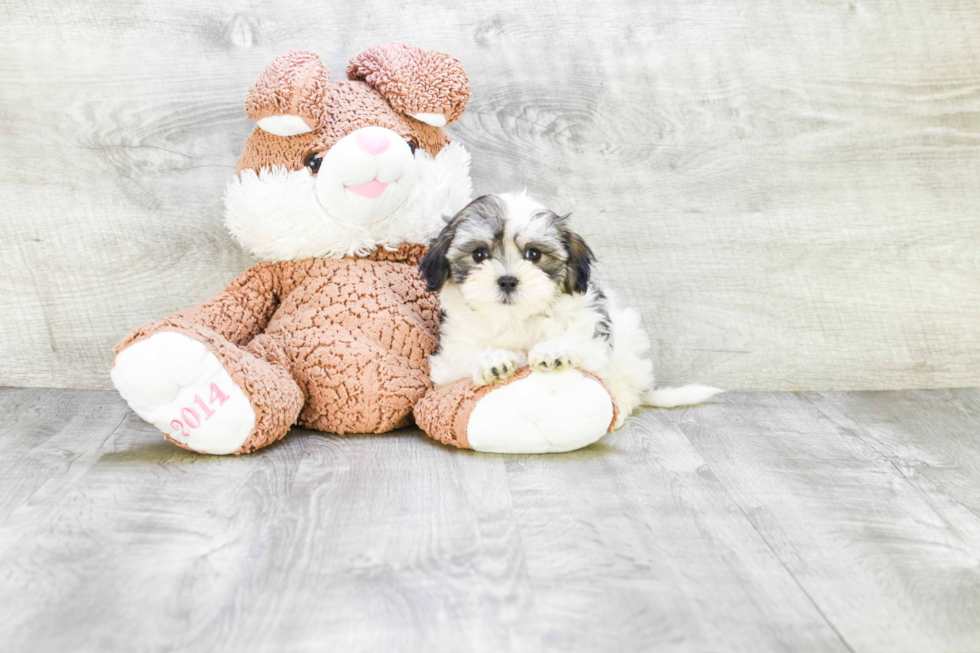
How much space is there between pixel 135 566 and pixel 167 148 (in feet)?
4.68

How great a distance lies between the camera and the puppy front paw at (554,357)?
5.63 feet

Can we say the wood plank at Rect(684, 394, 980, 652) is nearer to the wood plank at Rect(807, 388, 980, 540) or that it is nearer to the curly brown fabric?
the wood plank at Rect(807, 388, 980, 540)

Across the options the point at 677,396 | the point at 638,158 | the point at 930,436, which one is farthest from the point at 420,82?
the point at 930,436

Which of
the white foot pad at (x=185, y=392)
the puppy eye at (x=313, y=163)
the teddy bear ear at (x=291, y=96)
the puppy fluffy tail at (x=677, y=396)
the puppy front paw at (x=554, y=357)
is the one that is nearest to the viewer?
the white foot pad at (x=185, y=392)

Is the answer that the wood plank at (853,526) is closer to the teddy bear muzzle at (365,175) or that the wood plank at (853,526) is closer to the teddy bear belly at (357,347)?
the teddy bear belly at (357,347)

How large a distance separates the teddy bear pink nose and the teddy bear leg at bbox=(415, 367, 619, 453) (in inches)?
23.5

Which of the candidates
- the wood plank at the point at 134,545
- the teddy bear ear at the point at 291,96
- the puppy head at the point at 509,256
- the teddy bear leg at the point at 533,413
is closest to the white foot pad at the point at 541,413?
the teddy bear leg at the point at 533,413

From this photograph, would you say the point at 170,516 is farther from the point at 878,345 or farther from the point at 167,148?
the point at 878,345

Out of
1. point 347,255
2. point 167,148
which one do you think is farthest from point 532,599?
point 167,148

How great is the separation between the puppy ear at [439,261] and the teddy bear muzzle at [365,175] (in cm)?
22

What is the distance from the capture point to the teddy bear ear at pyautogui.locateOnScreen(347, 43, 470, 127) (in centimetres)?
200

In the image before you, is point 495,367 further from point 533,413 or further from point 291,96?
point 291,96

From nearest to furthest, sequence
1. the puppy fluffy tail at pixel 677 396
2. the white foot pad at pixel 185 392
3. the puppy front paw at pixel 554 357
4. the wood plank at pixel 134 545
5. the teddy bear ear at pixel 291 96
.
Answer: the wood plank at pixel 134 545 < the white foot pad at pixel 185 392 < the puppy front paw at pixel 554 357 < the teddy bear ear at pixel 291 96 < the puppy fluffy tail at pixel 677 396

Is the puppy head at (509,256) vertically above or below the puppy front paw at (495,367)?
above
